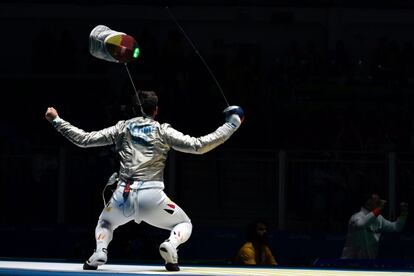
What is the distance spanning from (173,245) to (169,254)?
6 cm

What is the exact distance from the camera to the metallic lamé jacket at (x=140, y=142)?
22.8ft

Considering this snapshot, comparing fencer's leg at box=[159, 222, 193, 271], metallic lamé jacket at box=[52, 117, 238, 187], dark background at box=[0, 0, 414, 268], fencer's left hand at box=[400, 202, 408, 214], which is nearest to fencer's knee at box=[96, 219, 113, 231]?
metallic lamé jacket at box=[52, 117, 238, 187]

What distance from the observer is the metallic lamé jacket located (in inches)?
273

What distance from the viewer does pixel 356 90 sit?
564 inches

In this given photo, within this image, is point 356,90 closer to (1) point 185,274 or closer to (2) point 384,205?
(2) point 384,205

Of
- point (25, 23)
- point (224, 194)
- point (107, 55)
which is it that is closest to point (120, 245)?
point (224, 194)

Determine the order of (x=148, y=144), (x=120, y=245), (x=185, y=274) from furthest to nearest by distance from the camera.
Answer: (x=120, y=245)
(x=148, y=144)
(x=185, y=274)

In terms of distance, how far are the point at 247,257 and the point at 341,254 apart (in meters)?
2.35

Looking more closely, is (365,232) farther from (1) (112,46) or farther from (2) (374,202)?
(1) (112,46)

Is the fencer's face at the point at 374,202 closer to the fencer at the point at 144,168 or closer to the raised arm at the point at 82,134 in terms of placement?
the fencer at the point at 144,168

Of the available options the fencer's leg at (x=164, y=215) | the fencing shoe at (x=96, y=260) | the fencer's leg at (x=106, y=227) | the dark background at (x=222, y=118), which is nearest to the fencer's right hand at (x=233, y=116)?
the fencer's leg at (x=164, y=215)

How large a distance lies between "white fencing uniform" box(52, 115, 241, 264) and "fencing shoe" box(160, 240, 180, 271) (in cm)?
7

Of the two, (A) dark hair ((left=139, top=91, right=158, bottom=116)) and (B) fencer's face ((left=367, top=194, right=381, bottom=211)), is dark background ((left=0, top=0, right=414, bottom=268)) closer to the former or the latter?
(B) fencer's face ((left=367, top=194, right=381, bottom=211))

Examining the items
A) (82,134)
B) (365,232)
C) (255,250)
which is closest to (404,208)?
(365,232)
